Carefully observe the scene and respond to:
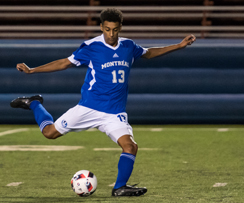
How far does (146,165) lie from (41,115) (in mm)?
1248

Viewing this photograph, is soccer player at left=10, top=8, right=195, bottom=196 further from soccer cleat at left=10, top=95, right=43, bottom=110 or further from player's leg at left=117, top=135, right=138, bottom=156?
soccer cleat at left=10, top=95, right=43, bottom=110

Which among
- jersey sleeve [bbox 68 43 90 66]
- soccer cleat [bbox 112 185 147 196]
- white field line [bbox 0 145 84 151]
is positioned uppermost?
jersey sleeve [bbox 68 43 90 66]

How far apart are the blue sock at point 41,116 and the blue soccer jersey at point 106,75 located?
56cm

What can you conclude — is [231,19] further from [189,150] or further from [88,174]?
[88,174]

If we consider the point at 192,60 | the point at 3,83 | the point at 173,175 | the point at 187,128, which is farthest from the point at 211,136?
the point at 3,83

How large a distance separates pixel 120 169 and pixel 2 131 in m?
4.52

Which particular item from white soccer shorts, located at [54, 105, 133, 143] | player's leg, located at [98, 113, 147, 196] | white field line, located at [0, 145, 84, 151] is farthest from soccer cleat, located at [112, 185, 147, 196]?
white field line, located at [0, 145, 84, 151]

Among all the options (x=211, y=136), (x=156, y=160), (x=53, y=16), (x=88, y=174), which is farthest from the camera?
(x=53, y=16)

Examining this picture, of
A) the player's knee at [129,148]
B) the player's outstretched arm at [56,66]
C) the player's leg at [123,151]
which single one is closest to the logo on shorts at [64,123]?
the player's leg at [123,151]

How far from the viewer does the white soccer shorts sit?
14.8ft

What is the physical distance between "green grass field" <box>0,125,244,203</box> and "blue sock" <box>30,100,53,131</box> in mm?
496

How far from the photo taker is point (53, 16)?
10.7 meters

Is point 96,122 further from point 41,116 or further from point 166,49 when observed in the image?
point 166,49

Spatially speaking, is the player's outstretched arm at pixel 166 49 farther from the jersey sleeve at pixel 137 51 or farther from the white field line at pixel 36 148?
the white field line at pixel 36 148
